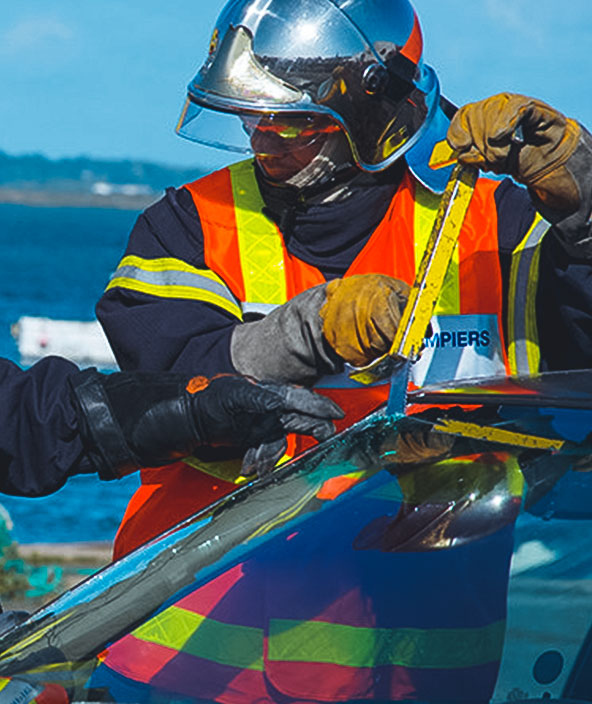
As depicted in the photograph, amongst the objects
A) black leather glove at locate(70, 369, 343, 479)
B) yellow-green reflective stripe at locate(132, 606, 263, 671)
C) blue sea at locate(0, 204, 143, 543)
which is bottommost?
blue sea at locate(0, 204, 143, 543)

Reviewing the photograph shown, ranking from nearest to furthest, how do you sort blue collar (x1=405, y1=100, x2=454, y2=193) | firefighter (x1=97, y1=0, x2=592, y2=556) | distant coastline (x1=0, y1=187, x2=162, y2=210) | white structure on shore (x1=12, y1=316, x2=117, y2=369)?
firefighter (x1=97, y1=0, x2=592, y2=556)
blue collar (x1=405, y1=100, x2=454, y2=193)
white structure on shore (x1=12, y1=316, x2=117, y2=369)
distant coastline (x1=0, y1=187, x2=162, y2=210)

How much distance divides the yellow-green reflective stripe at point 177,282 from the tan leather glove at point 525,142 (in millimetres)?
668

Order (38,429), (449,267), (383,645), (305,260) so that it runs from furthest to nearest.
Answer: (305,260) → (449,267) → (38,429) → (383,645)

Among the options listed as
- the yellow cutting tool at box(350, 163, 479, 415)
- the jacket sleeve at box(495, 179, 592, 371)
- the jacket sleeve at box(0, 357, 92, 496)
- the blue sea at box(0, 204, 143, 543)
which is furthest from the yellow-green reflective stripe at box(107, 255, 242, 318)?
the blue sea at box(0, 204, 143, 543)

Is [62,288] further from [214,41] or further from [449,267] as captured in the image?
[449,267]

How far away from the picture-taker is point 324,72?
290 cm

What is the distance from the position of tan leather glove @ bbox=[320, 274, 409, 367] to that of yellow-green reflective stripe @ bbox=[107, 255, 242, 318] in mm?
384

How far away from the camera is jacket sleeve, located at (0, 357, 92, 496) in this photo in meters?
2.71

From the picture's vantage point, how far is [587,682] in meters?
1.82

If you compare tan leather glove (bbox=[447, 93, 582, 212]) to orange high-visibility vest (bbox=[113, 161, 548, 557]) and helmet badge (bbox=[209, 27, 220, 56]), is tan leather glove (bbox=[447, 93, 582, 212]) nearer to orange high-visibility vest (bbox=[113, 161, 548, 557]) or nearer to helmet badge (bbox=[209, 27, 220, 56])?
orange high-visibility vest (bbox=[113, 161, 548, 557])

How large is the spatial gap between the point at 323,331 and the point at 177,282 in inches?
18.1

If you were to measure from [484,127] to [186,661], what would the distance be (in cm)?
116

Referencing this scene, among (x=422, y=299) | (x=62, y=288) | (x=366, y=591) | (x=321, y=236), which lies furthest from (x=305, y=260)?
(x=62, y=288)

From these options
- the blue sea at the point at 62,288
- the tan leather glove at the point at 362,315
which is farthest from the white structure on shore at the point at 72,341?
the tan leather glove at the point at 362,315
